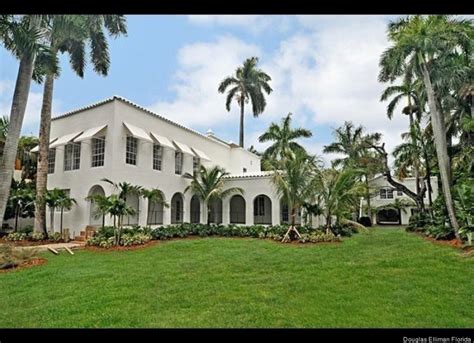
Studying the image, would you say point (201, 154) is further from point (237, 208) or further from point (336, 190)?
point (336, 190)

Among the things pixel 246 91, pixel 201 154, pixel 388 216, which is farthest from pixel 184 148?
pixel 388 216

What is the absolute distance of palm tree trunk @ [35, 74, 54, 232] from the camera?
16.7 m

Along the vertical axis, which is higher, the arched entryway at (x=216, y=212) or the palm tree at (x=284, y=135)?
the palm tree at (x=284, y=135)

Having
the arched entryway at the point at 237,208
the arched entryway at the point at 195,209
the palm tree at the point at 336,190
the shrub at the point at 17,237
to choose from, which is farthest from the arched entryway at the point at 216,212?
the shrub at the point at 17,237

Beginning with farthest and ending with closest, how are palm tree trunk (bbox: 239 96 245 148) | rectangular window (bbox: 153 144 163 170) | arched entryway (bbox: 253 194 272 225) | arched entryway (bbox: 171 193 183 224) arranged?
palm tree trunk (bbox: 239 96 245 148) < arched entryway (bbox: 253 194 272 225) < arched entryway (bbox: 171 193 183 224) < rectangular window (bbox: 153 144 163 170)

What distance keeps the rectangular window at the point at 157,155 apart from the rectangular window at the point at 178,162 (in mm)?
1401

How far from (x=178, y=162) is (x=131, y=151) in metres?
4.28

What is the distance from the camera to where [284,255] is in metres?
11.7

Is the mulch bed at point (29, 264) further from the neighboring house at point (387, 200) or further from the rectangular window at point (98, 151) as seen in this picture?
the neighboring house at point (387, 200)

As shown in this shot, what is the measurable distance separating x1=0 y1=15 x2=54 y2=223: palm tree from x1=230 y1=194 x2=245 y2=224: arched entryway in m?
16.7

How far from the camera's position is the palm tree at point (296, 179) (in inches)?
619

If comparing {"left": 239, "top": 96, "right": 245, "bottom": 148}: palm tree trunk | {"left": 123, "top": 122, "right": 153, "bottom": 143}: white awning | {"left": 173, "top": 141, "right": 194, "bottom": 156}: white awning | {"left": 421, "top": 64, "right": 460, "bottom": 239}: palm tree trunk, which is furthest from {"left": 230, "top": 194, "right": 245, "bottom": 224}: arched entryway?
{"left": 421, "top": 64, "right": 460, "bottom": 239}: palm tree trunk

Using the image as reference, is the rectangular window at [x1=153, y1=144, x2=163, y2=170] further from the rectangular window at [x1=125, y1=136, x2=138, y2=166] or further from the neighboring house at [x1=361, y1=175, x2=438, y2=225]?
the neighboring house at [x1=361, y1=175, x2=438, y2=225]
